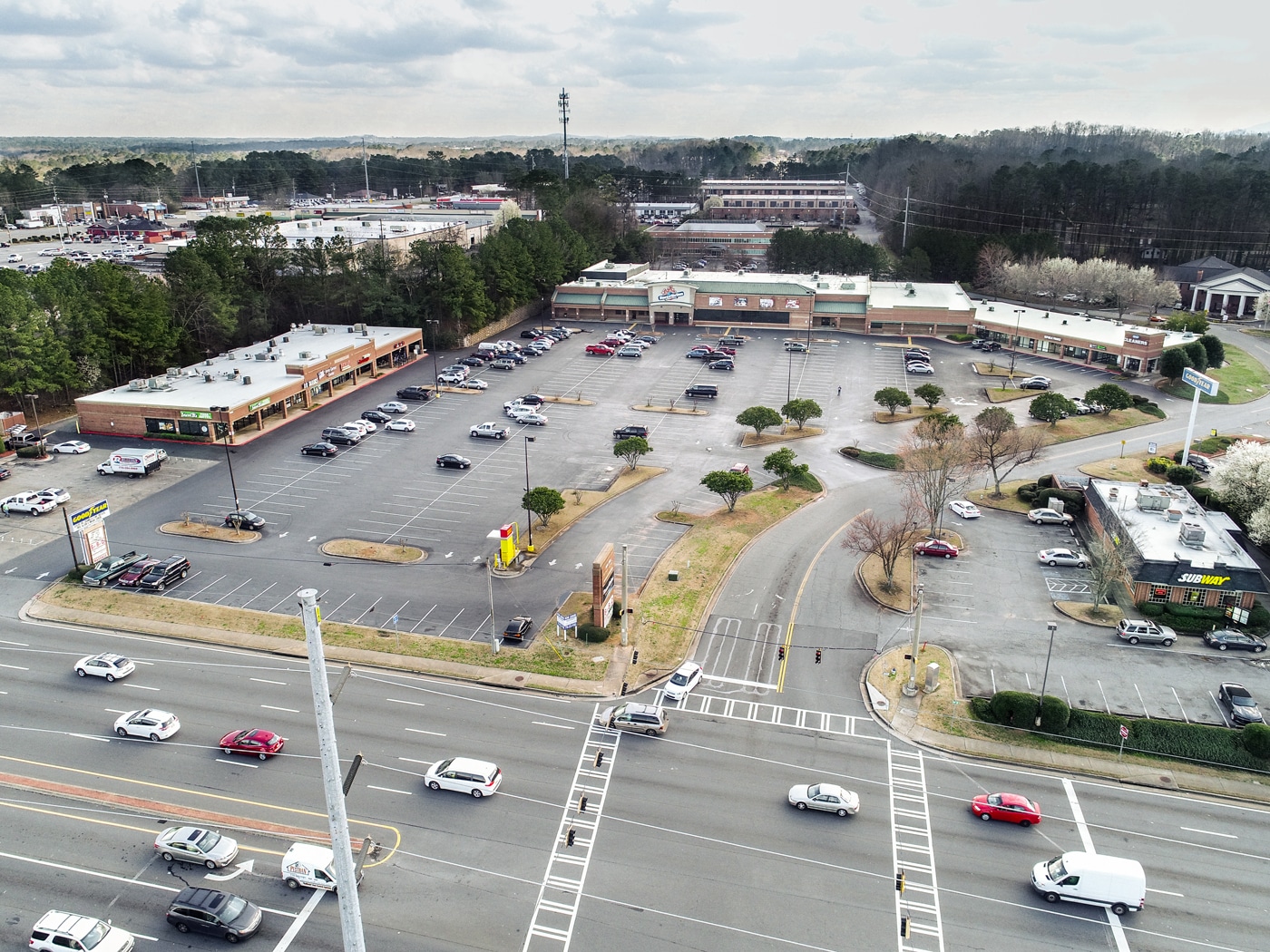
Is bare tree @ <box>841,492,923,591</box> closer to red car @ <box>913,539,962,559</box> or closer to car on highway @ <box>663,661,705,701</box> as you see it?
red car @ <box>913,539,962,559</box>

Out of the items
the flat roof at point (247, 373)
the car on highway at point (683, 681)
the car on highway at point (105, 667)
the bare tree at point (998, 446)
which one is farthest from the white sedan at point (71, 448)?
the bare tree at point (998, 446)

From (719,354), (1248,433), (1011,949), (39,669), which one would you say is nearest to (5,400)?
(39,669)

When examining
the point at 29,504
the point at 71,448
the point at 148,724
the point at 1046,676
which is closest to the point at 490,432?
the point at 29,504

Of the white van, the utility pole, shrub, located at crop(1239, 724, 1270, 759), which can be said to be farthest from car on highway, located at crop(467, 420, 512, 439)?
the utility pole

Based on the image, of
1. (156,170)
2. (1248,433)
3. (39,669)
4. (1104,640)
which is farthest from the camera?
(156,170)

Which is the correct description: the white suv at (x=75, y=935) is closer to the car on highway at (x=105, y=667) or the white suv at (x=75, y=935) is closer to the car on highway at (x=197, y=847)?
the car on highway at (x=197, y=847)

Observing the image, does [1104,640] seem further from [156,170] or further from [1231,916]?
[156,170]
